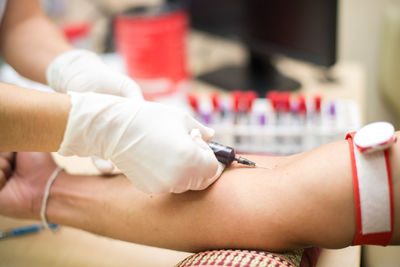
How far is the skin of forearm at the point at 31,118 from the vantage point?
0.64m

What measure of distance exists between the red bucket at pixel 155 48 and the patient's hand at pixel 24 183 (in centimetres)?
56

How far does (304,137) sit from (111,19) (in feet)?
4.54

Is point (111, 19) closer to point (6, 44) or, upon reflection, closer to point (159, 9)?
point (159, 9)

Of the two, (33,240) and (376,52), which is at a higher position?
(376,52)

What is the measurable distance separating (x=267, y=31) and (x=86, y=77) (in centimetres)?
78

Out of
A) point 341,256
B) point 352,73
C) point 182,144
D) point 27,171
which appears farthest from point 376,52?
point 27,171

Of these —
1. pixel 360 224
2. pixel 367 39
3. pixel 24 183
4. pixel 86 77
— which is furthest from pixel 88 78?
pixel 367 39

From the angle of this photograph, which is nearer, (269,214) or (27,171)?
(269,214)

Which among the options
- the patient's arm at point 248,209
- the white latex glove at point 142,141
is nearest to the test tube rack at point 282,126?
Answer: the patient's arm at point 248,209

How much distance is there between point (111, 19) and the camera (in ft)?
6.54

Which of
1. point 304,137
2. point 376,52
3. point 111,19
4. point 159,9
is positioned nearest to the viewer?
point 304,137

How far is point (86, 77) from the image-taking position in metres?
0.93

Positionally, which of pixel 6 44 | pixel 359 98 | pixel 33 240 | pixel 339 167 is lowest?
pixel 33 240

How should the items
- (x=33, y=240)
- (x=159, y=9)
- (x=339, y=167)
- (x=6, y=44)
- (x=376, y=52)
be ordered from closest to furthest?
(x=339, y=167), (x=33, y=240), (x=6, y=44), (x=159, y=9), (x=376, y=52)
